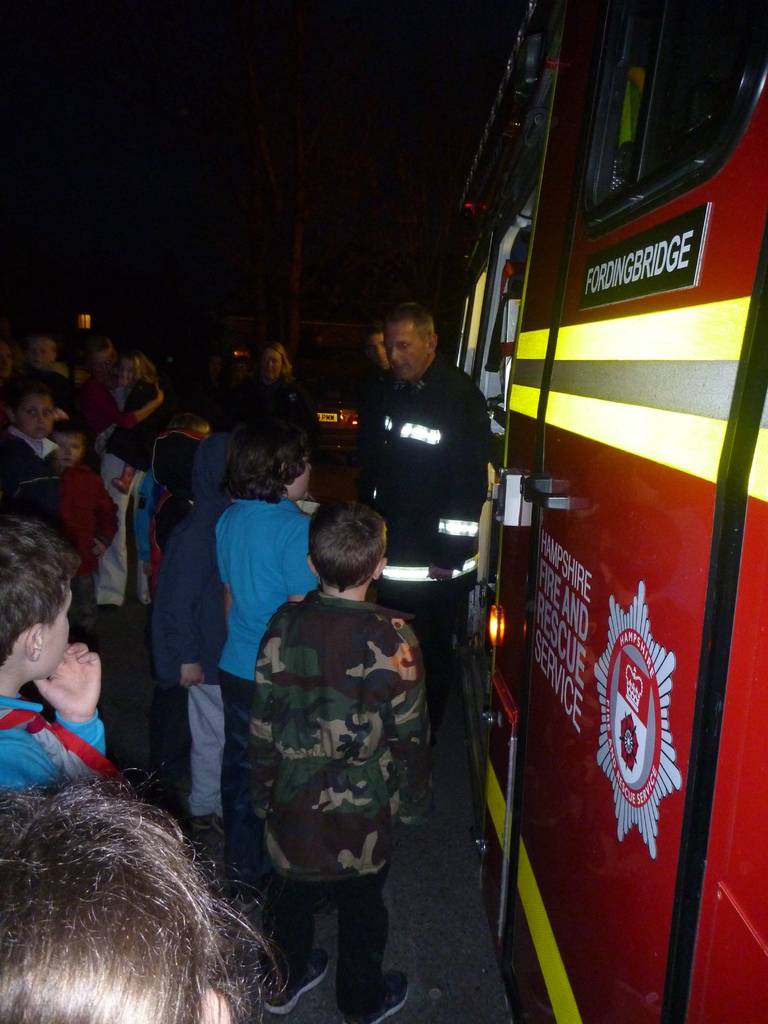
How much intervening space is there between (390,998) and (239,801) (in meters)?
0.82

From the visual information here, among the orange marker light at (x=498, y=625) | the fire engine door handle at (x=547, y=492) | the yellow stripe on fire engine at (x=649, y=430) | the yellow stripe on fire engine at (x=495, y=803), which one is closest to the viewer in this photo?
the yellow stripe on fire engine at (x=649, y=430)

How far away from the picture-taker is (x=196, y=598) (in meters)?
2.97

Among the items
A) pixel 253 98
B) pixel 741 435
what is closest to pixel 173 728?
pixel 741 435

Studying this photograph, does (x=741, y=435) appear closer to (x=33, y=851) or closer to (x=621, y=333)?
(x=621, y=333)

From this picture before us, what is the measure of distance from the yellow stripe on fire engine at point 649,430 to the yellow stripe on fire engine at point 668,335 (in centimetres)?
9

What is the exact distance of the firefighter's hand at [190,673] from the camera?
117 inches

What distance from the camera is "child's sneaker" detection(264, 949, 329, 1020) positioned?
2477mm

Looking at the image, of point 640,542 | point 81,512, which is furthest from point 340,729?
point 81,512

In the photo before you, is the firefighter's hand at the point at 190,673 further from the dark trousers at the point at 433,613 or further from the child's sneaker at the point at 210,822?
the dark trousers at the point at 433,613

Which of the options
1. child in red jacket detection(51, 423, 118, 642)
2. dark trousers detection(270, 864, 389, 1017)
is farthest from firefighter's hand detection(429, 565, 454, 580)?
child in red jacket detection(51, 423, 118, 642)

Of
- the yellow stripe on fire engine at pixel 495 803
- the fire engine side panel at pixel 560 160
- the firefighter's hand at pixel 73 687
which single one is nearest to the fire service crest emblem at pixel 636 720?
the yellow stripe on fire engine at pixel 495 803

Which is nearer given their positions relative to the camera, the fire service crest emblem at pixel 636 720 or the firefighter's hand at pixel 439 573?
the fire service crest emblem at pixel 636 720

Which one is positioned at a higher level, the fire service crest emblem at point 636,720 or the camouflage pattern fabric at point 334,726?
the fire service crest emblem at point 636,720

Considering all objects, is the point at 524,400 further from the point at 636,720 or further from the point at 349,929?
the point at 349,929
